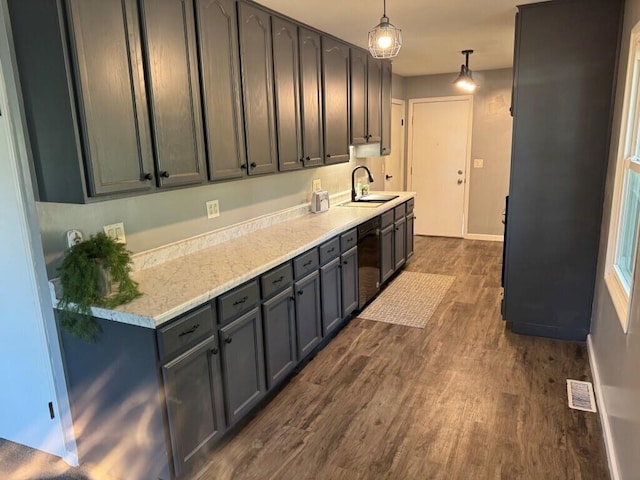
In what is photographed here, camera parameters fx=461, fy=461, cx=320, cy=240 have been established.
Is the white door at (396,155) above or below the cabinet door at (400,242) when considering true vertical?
above

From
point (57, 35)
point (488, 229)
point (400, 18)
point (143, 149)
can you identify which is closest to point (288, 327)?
point (143, 149)

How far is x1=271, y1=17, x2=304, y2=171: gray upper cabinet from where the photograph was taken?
309 cm

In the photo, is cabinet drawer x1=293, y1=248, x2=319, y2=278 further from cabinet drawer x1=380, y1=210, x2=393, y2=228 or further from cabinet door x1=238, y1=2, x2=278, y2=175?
cabinet drawer x1=380, y1=210, x2=393, y2=228

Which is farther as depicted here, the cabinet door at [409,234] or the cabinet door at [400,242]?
the cabinet door at [409,234]

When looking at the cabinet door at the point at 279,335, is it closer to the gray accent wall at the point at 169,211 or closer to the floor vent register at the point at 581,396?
the gray accent wall at the point at 169,211

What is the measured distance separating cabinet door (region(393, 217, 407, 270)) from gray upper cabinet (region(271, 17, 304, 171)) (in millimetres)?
1749

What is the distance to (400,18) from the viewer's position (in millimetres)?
3281

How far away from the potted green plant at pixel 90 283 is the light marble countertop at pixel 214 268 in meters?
0.06

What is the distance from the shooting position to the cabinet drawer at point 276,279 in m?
2.51

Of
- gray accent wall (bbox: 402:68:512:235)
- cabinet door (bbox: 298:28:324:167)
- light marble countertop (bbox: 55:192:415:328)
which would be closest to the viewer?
light marble countertop (bbox: 55:192:415:328)

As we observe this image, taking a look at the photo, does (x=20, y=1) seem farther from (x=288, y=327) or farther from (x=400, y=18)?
(x=400, y=18)

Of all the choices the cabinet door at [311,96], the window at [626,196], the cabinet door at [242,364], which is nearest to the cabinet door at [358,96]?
the cabinet door at [311,96]

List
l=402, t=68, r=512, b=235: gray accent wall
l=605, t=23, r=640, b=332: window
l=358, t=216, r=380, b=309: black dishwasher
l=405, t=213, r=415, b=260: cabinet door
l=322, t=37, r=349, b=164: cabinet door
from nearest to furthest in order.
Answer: l=605, t=23, r=640, b=332: window < l=322, t=37, r=349, b=164: cabinet door < l=358, t=216, r=380, b=309: black dishwasher < l=405, t=213, r=415, b=260: cabinet door < l=402, t=68, r=512, b=235: gray accent wall

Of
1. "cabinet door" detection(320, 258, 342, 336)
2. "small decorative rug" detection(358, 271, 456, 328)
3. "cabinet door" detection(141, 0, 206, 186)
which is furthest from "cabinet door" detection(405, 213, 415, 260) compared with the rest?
"cabinet door" detection(141, 0, 206, 186)
